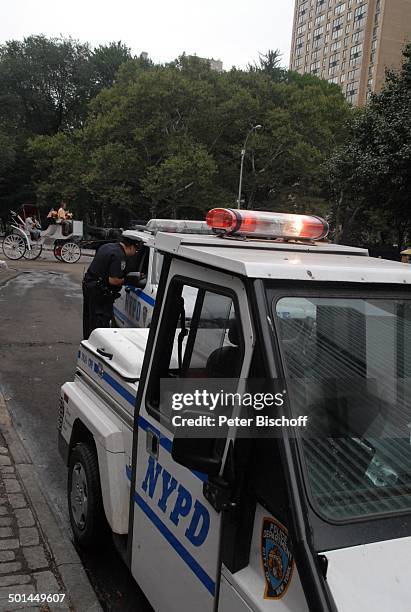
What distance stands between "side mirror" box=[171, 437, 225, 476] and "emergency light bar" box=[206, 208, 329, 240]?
1.26 meters

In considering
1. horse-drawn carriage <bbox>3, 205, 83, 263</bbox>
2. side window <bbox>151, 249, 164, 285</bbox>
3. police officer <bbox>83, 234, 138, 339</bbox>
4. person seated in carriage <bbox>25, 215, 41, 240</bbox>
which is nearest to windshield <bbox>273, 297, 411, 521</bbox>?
police officer <bbox>83, 234, 138, 339</bbox>

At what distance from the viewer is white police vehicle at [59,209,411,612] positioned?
1.68 metres

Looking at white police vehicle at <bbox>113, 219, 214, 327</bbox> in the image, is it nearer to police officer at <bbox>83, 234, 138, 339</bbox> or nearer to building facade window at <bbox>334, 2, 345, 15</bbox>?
police officer at <bbox>83, 234, 138, 339</bbox>

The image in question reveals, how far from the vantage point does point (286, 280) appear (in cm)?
196

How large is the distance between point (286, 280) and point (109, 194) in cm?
3559

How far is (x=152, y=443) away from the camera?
2.57 metres

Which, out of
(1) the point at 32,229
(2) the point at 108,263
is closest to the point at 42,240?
(1) the point at 32,229

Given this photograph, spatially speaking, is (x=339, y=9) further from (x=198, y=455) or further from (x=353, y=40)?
(x=198, y=455)

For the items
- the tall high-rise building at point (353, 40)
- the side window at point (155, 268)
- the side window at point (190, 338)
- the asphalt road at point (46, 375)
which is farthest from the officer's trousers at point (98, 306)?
the tall high-rise building at point (353, 40)

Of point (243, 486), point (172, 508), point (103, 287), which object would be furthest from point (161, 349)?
point (103, 287)

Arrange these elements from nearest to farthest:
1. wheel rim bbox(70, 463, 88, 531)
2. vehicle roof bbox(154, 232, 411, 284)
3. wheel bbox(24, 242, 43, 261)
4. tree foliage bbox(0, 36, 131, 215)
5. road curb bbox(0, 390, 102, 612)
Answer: vehicle roof bbox(154, 232, 411, 284) → road curb bbox(0, 390, 102, 612) → wheel rim bbox(70, 463, 88, 531) → wheel bbox(24, 242, 43, 261) → tree foliage bbox(0, 36, 131, 215)

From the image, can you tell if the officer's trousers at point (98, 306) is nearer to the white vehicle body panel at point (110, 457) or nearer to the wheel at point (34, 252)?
the white vehicle body panel at point (110, 457)

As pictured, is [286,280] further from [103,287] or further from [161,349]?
[103,287]

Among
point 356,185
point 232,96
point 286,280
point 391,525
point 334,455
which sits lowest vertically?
point 391,525
